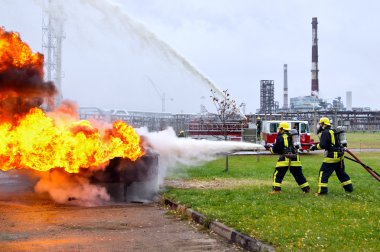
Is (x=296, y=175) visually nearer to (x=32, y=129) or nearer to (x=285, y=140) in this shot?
(x=285, y=140)

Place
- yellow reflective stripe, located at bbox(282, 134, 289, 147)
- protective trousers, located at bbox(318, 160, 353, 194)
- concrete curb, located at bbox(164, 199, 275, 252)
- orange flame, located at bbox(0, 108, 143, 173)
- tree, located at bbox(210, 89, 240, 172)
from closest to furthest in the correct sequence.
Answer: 1. concrete curb, located at bbox(164, 199, 275, 252)
2. orange flame, located at bbox(0, 108, 143, 173)
3. protective trousers, located at bbox(318, 160, 353, 194)
4. yellow reflective stripe, located at bbox(282, 134, 289, 147)
5. tree, located at bbox(210, 89, 240, 172)

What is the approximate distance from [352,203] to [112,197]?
558cm

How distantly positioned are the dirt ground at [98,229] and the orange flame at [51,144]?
101 cm

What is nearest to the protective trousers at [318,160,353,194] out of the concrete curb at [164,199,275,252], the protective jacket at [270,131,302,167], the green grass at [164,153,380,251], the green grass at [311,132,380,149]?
the green grass at [164,153,380,251]

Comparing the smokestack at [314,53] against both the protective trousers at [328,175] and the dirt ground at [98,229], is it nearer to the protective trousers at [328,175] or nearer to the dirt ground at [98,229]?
the protective trousers at [328,175]

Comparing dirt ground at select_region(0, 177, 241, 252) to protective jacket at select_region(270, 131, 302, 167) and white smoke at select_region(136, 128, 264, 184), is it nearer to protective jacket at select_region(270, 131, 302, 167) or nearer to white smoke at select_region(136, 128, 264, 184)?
white smoke at select_region(136, 128, 264, 184)

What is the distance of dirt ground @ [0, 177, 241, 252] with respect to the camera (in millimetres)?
6805

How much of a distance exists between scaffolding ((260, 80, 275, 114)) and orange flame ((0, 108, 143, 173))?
211 feet

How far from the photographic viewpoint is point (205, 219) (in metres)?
8.27

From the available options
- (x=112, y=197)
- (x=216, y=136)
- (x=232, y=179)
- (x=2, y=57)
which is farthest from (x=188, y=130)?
(x=2, y=57)

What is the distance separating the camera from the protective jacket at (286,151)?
11328 mm

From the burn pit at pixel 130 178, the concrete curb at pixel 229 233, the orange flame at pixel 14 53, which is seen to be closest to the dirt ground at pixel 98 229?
the concrete curb at pixel 229 233

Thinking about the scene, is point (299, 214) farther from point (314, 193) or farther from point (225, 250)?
point (314, 193)

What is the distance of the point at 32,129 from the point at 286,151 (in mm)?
6091
